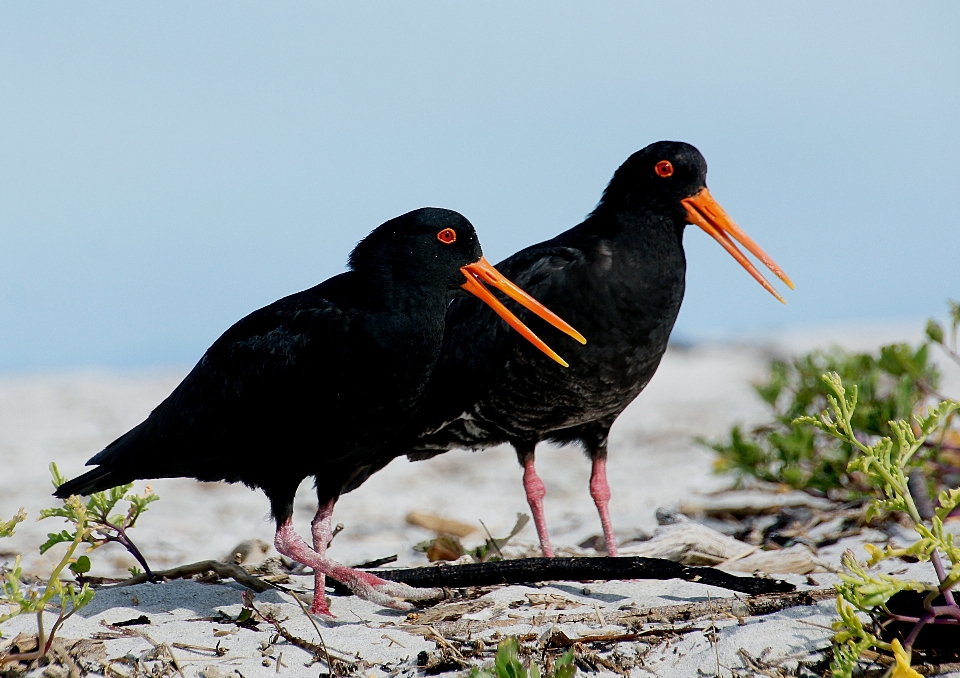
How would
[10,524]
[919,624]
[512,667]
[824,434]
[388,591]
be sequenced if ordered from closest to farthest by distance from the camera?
[512,667], [919,624], [10,524], [388,591], [824,434]

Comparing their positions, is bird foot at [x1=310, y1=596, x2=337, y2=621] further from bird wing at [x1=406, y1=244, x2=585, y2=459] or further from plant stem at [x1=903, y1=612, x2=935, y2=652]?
plant stem at [x1=903, y1=612, x2=935, y2=652]

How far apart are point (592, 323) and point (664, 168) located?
0.98m

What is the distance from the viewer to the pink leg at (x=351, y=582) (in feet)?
13.4

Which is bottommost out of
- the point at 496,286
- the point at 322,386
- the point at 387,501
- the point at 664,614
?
the point at 664,614

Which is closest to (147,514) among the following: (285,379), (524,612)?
(285,379)

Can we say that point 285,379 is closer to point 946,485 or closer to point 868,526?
point 868,526

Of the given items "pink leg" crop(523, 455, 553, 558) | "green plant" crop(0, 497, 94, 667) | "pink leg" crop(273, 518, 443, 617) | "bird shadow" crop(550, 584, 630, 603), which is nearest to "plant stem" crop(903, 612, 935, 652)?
"bird shadow" crop(550, 584, 630, 603)

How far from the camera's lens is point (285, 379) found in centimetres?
423

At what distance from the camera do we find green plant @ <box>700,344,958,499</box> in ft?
20.2

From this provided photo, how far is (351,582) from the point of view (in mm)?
4148

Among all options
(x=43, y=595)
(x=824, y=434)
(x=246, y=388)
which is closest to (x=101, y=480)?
(x=246, y=388)

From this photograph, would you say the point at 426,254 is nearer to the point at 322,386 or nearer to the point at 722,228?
the point at 322,386

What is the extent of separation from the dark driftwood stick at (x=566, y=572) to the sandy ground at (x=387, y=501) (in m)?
0.06

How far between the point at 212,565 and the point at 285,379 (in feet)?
3.29
